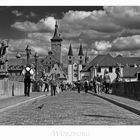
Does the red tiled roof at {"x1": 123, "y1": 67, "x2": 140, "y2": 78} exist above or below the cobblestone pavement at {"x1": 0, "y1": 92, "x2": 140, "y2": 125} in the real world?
above

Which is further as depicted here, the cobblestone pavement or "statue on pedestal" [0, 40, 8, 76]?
"statue on pedestal" [0, 40, 8, 76]

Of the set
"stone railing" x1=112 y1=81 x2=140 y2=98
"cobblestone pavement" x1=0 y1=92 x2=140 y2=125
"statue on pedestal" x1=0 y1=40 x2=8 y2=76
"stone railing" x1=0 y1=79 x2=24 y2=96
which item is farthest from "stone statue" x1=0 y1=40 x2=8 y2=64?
"stone railing" x1=112 y1=81 x2=140 y2=98

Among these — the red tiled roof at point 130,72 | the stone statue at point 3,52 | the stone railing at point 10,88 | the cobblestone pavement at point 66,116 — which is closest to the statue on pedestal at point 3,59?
the stone statue at point 3,52

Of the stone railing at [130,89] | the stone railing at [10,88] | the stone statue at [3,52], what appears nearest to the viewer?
the stone statue at [3,52]

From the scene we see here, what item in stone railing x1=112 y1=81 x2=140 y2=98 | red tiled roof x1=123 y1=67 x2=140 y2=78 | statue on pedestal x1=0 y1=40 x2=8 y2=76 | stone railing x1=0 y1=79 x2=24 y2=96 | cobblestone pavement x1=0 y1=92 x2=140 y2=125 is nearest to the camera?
cobblestone pavement x1=0 y1=92 x2=140 y2=125

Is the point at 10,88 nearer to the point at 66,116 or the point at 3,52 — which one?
the point at 3,52

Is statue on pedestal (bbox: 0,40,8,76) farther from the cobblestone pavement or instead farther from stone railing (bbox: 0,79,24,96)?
the cobblestone pavement

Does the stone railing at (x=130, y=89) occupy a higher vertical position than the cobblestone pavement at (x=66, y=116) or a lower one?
higher

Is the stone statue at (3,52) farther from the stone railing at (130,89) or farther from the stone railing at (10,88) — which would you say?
the stone railing at (130,89)

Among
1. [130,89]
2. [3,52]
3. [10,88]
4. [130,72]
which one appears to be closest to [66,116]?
[3,52]
